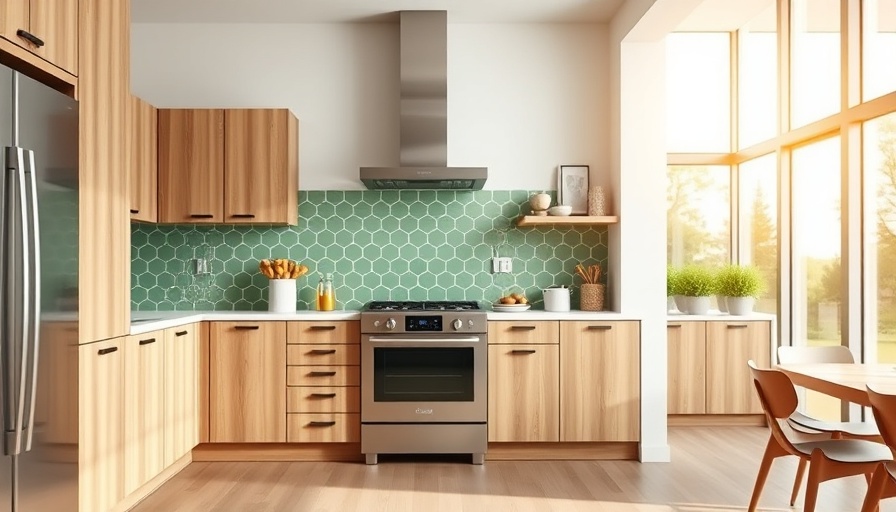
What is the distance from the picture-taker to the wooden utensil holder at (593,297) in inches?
177

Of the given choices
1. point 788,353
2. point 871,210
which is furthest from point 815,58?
point 788,353

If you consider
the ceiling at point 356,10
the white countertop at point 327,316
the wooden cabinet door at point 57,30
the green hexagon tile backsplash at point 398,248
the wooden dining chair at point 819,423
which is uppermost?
the ceiling at point 356,10

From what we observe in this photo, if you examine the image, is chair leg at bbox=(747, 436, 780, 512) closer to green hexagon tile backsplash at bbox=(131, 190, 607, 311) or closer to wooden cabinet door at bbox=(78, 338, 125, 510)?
green hexagon tile backsplash at bbox=(131, 190, 607, 311)

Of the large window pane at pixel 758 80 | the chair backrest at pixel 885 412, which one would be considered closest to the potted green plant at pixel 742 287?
the large window pane at pixel 758 80

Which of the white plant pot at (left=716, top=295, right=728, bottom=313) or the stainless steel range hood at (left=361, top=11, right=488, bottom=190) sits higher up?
the stainless steel range hood at (left=361, top=11, right=488, bottom=190)

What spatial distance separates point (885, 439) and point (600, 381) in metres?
2.03

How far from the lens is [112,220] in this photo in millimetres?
2996

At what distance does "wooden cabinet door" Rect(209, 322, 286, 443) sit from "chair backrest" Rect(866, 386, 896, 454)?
3048 mm

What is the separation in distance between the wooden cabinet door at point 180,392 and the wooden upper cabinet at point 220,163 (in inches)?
30.4

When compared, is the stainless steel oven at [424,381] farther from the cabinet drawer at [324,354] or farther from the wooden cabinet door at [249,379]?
the wooden cabinet door at [249,379]

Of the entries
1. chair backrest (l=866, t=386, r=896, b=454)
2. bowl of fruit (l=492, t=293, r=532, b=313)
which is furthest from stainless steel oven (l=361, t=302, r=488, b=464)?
chair backrest (l=866, t=386, r=896, b=454)

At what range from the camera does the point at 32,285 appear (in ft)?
7.67

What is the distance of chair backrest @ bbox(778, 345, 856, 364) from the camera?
335cm

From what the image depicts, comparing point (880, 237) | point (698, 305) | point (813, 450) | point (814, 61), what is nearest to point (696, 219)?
point (698, 305)
